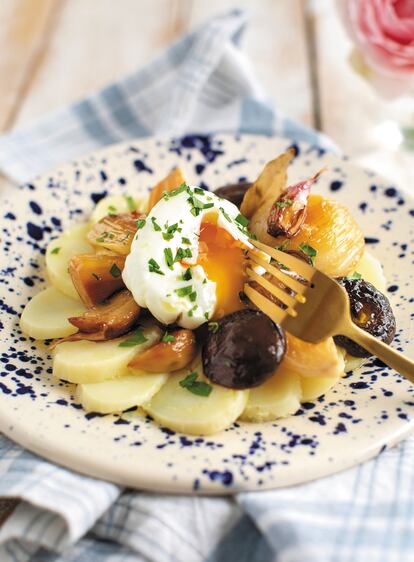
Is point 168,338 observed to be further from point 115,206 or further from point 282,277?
point 115,206

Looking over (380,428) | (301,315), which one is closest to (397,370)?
(380,428)

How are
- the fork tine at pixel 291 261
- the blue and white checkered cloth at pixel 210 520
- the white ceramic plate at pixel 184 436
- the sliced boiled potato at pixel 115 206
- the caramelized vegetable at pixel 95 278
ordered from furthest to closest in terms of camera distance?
the sliced boiled potato at pixel 115 206, the caramelized vegetable at pixel 95 278, the fork tine at pixel 291 261, the white ceramic plate at pixel 184 436, the blue and white checkered cloth at pixel 210 520

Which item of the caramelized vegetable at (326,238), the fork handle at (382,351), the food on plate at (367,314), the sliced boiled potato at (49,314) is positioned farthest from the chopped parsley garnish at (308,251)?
the sliced boiled potato at (49,314)

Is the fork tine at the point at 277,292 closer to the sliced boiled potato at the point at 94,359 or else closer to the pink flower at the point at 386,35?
the sliced boiled potato at the point at 94,359

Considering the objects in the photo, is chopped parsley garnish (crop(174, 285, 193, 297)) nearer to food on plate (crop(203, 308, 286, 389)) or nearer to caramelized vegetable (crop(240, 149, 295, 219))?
food on plate (crop(203, 308, 286, 389))

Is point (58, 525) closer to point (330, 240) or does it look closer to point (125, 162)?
point (330, 240)

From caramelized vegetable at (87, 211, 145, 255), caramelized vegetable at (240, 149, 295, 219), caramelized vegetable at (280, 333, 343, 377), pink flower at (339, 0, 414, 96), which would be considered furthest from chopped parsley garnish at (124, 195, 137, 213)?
pink flower at (339, 0, 414, 96)
